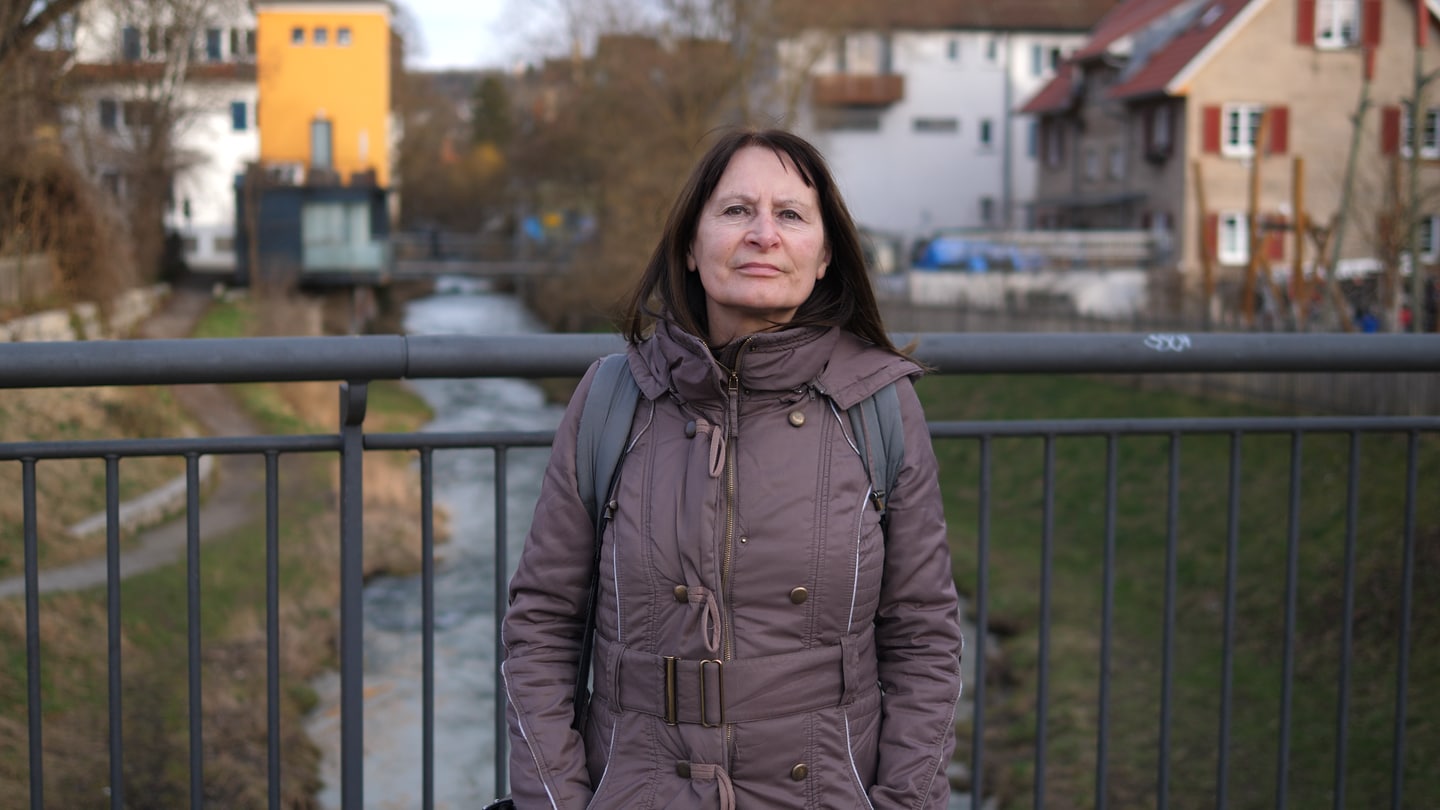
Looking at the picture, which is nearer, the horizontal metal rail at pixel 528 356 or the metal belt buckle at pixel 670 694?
the metal belt buckle at pixel 670 694

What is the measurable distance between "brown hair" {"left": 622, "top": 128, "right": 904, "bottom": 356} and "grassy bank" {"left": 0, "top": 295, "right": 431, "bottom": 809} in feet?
19.7

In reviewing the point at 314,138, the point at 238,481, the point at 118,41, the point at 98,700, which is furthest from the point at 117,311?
the point at 314,138

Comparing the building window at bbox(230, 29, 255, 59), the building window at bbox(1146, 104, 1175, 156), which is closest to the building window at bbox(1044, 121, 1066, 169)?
the building window at bbox(1146, 104, 1175, 156)

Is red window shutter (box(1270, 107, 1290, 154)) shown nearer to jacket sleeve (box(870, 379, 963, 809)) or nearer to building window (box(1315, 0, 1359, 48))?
building window (box(1315, 0, 1359, 48))

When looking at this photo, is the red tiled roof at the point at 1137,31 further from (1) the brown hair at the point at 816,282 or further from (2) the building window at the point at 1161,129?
(1) the brown hair at the point at 816,282

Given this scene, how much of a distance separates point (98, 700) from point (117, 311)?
55.0 ft

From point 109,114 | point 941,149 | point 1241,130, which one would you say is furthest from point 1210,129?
point 109,114

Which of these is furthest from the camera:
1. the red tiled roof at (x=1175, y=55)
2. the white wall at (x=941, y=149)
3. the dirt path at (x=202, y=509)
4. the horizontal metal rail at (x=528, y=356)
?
the white wall at (x=941, y=149)

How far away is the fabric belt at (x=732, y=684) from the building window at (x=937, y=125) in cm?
6368

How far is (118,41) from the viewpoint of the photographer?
37938 mm

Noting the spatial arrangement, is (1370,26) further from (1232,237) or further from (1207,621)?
(1207,621)

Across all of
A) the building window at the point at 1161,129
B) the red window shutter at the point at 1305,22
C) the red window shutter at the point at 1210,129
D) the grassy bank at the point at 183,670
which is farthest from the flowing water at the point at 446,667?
the red window shutter at the point at 1305,22

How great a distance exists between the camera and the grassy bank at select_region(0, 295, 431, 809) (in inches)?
439

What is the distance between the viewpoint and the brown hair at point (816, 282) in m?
2.53
